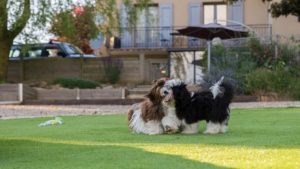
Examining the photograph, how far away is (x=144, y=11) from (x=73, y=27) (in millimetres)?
4915

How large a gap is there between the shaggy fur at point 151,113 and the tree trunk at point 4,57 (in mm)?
17709

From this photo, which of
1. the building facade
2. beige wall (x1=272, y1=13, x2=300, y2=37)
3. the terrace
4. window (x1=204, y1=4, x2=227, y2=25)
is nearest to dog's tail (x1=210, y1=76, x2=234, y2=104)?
the building facade

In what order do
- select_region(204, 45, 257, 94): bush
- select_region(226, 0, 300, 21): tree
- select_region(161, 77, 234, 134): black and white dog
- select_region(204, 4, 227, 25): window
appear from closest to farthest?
select_region(161, 77, 234, 134): black and white dog < select_region(204, 45, 257, 94): bush < select_region(226, 0, 300, 21): tree < select_region(204, 4, 227, 25): window

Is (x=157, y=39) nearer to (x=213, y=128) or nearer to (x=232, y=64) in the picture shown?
(x=232, y=64)

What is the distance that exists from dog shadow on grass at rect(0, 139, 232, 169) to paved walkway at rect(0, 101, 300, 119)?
9.96 meters

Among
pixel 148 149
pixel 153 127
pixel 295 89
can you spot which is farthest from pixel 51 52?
pixel 148 149

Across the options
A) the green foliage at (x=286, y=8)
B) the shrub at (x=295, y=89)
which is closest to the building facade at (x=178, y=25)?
the green foliage at (x=286, y=8)

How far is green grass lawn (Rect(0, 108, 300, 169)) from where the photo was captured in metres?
7.54

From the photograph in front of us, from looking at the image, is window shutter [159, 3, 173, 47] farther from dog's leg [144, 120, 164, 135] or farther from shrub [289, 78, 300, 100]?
dog's leg [144, 120, 164, 135]

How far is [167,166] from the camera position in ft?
24.0

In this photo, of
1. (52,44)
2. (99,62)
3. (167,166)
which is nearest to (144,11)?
(99,62)

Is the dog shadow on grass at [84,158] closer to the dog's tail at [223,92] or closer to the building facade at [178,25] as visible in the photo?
the dog's tail at [223,92]

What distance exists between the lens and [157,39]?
117 feet

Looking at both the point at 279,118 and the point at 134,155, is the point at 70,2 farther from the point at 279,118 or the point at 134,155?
the point at 134,155
